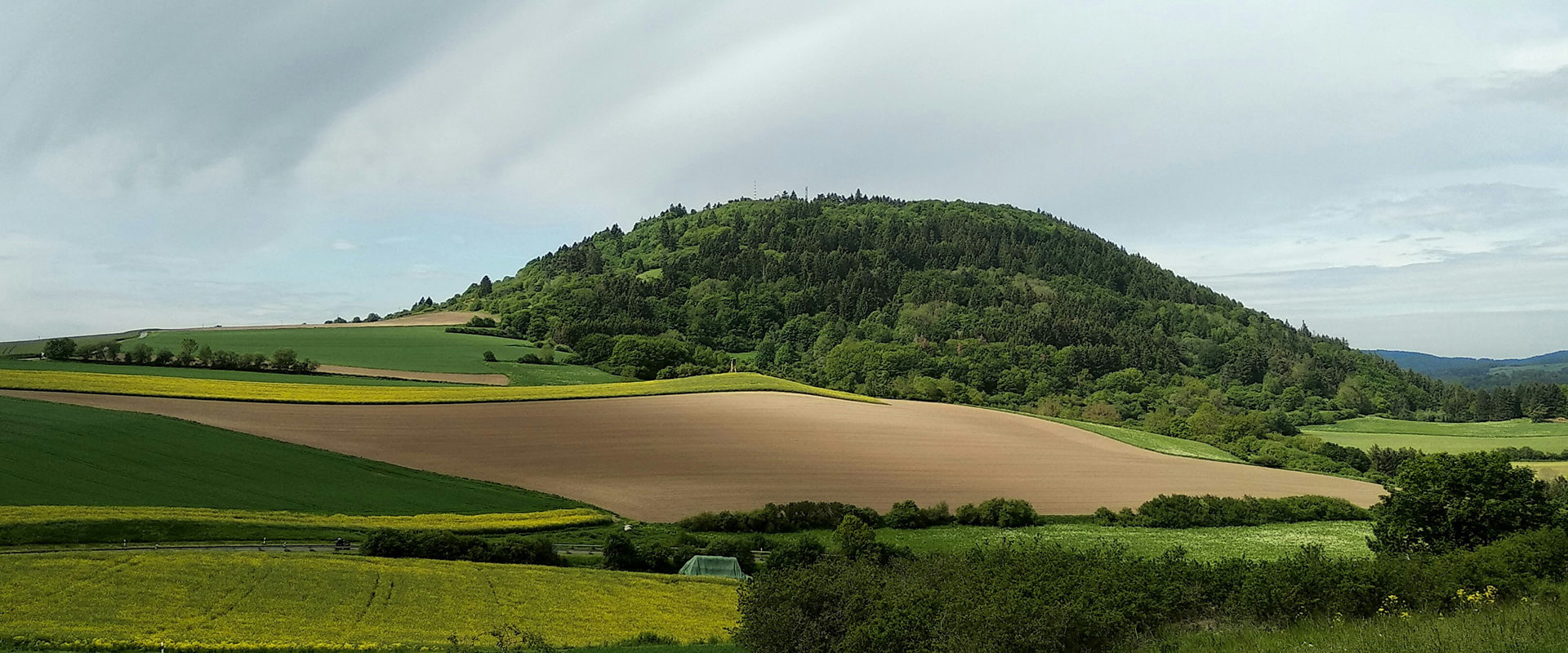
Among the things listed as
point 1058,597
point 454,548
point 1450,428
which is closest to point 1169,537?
point 1058,597

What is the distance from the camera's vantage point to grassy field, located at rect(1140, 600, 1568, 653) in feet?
43.4

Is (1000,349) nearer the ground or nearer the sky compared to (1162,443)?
nearer the sky

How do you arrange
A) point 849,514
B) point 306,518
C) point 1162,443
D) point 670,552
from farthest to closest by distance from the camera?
1. point 1162,443
2. point 849,514
3. point 306,518
4. point 670,552

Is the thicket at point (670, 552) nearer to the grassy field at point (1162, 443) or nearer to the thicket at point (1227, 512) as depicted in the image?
the thicket at point (1227, 512)

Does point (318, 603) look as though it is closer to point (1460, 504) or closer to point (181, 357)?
point (1460, 504)

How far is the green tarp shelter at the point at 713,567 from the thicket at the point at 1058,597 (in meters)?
15.6

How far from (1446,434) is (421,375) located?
122807 millimetres

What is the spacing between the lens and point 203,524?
37.7m

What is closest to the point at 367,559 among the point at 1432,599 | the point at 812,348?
the point at 1432,599

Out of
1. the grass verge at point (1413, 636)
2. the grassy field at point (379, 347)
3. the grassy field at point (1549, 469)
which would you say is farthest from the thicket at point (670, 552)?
the grassy field at point (1549, 469)

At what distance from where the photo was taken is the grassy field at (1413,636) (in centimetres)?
1324

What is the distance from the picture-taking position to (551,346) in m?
121

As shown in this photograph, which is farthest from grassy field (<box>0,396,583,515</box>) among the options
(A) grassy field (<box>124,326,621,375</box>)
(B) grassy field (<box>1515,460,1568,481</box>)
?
(B) grassy field (<box>1515,460,1568,481</box>)

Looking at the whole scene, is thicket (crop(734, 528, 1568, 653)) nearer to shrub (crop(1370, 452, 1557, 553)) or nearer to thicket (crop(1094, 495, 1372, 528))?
shrub (crop(1370, 452, 1557, 553))
